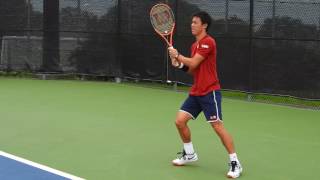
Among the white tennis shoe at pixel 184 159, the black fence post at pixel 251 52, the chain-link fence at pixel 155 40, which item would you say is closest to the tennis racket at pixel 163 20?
the white tennis shoe at pixel 184 159

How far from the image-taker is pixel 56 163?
20.6 ft

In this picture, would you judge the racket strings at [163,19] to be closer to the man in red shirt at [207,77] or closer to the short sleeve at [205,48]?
the man in red shirt at [207,77]

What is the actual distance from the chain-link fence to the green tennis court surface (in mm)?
693

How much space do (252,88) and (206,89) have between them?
5.69 m

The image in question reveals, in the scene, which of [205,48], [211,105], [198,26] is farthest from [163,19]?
[211,105]

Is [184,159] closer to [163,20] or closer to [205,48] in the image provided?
[205,48]

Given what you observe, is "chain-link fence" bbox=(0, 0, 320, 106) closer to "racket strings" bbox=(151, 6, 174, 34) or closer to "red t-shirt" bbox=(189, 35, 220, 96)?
"racket strings" bbox=(151, 6, 174, 34)

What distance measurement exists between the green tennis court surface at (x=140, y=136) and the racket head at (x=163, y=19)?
1.41 metres

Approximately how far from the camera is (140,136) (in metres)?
7.75

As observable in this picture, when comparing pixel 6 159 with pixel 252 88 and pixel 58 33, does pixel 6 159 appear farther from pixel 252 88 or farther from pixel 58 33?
pixel 58 33

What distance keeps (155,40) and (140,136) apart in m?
5.40

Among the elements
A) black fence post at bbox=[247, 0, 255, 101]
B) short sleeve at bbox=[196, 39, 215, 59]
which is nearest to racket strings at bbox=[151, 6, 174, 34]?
short sleeve at bbox=[196, 39, 215, 59]

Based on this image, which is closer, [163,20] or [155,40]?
[163,20]

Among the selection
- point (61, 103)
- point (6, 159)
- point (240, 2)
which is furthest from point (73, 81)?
point (6, 159)
